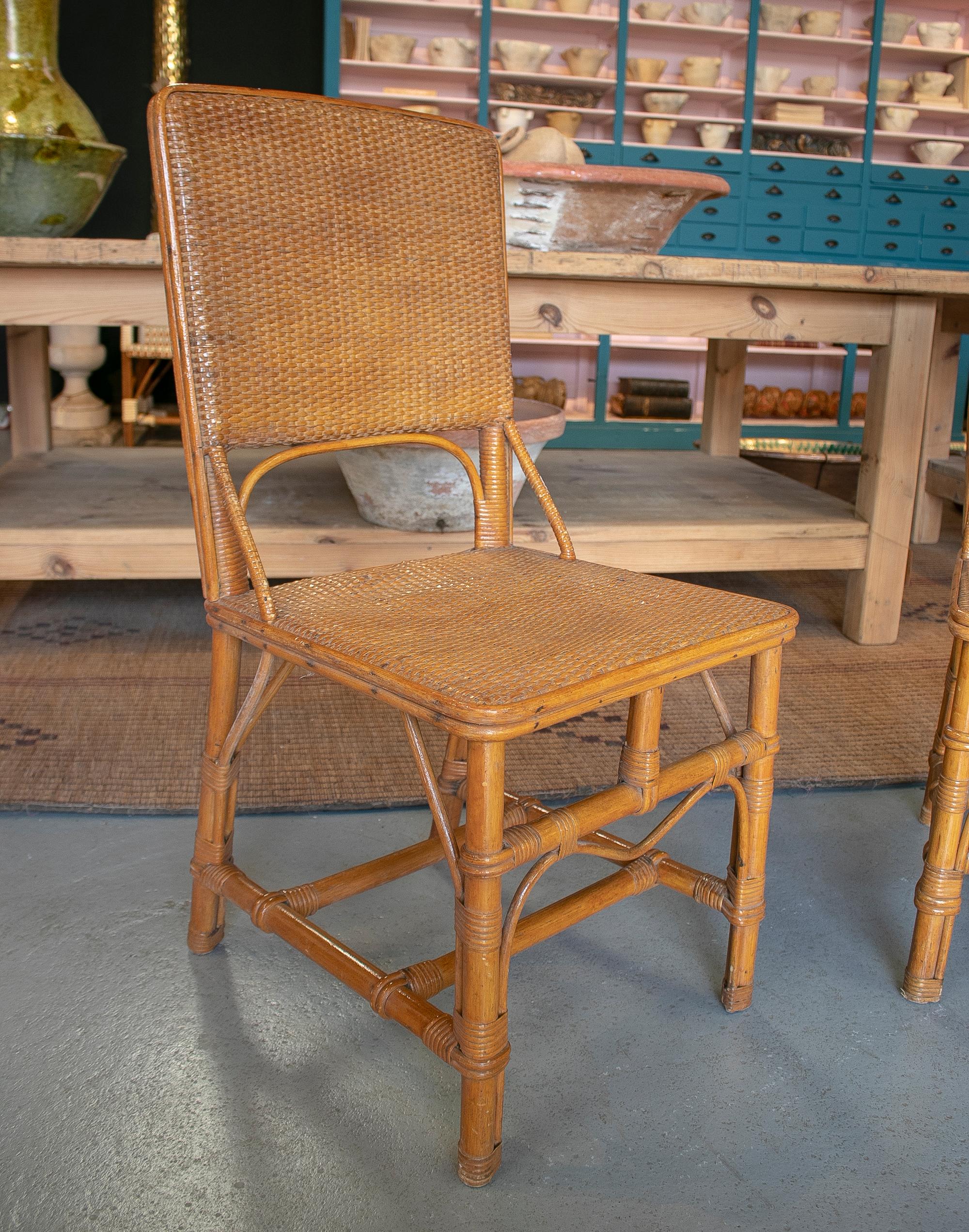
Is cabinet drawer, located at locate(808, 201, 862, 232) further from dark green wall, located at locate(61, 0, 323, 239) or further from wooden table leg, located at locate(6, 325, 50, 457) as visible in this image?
wooden table leg, located at locate(6, 325, 50, 457)

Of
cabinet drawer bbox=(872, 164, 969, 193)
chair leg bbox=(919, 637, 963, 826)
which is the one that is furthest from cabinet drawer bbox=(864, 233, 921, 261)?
chair leg bbox=(919, 637, 963, 826)

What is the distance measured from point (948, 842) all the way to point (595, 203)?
124 centimetres

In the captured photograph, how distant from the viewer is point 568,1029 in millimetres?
1001

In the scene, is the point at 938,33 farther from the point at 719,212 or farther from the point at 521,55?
the point at 521,55

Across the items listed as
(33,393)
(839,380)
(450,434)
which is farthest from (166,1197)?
(839,380)

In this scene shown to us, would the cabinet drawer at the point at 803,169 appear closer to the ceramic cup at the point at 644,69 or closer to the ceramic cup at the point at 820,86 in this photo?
the ceramic cup at the point at 820,86

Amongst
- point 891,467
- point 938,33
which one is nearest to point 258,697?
point 891,467

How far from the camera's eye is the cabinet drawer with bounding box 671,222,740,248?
4.79 m

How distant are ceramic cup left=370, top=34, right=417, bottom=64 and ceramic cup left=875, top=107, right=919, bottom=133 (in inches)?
85.0

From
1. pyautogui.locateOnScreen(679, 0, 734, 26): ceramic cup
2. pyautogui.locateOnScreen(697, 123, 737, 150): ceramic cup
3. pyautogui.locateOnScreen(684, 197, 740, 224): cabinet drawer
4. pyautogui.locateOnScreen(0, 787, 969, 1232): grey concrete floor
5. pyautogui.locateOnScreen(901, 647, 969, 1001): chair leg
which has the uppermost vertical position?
pyautogui.locateOnScreen(679, 0, 734, 26): ceramic cup

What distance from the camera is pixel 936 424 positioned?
293cm

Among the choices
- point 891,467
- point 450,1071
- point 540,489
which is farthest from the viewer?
point 891,467

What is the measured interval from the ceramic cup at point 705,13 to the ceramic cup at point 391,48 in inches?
47.5

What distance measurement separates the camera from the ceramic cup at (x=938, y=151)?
492cm
